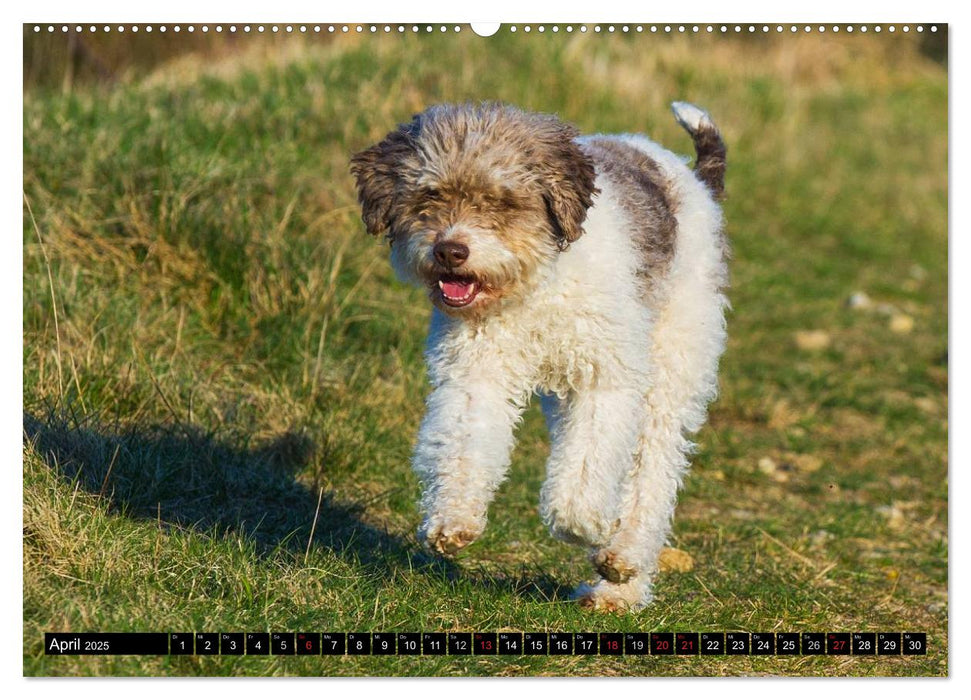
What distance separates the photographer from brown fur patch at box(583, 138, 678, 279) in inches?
192

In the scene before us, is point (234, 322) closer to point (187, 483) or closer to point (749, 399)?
point (187, 483)

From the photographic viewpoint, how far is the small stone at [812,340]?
9.82 metres

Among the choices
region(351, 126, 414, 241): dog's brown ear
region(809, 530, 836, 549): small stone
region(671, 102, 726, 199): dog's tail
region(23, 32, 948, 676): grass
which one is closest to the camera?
region(351, 126, 414, 241): dog's brown ear

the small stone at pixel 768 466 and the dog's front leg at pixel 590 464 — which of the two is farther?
the small stone at pixel 768 466

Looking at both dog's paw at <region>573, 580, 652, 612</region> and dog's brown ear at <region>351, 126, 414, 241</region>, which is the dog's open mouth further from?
dog's paw at <region>573, 580, 652, 612</region>

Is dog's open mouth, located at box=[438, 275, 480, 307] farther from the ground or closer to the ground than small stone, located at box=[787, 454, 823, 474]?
farther from the ground

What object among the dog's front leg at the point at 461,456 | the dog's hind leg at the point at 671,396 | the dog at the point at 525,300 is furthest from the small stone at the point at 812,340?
the dog's front leg at the point at 461,456

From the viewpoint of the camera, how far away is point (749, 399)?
337 inches

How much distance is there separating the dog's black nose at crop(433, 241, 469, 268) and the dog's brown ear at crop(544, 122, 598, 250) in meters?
0.35

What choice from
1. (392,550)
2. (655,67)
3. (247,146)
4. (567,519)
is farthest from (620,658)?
(655,67)

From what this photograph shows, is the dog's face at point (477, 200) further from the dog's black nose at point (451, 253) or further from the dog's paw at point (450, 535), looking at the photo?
the dog's paw at point (450, 535)

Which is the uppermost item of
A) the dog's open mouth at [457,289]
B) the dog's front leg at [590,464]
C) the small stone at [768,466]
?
the dog's open mouth at [457,289]

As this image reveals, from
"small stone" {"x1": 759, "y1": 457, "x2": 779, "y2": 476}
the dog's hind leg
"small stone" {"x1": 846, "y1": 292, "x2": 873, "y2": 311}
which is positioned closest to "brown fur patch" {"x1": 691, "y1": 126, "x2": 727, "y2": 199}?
the dog's hind leg

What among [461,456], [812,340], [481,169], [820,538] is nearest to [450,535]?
[461,456]
